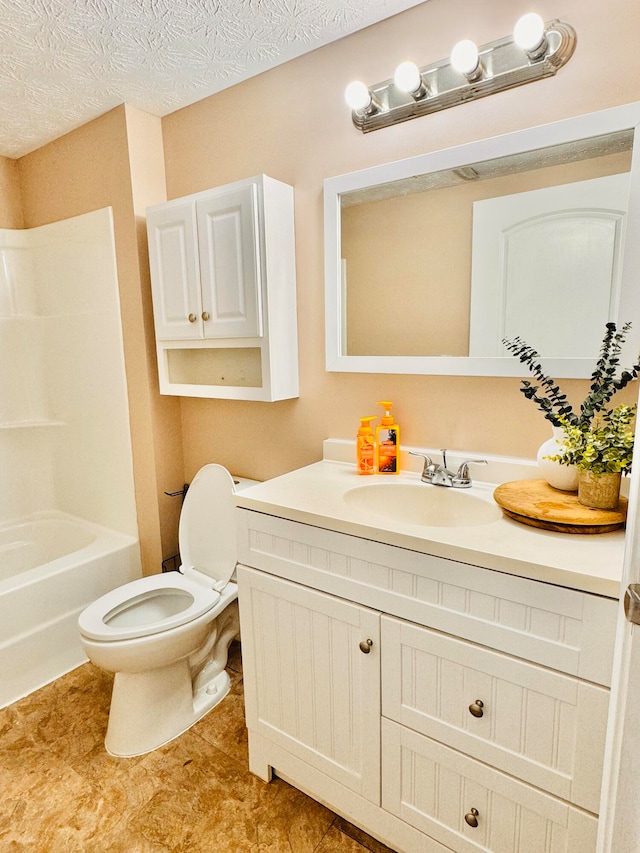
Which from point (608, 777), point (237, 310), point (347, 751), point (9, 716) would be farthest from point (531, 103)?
point (9, 716)

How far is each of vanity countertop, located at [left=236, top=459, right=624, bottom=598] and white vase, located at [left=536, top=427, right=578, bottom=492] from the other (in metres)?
0.17

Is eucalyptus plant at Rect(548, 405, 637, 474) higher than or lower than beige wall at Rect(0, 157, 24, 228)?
lower

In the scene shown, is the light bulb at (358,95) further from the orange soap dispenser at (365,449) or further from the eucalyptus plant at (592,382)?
the orange soap dispenser at (365,449)

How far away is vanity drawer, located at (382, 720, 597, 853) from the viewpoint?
1.00 m

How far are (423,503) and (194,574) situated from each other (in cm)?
100

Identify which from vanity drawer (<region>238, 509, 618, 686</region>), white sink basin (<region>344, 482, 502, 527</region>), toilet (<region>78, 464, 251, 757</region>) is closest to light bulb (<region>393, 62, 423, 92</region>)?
white sink basin (<region>344, 482, 502, 527</region>)

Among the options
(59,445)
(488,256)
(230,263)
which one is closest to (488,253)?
(488,256)

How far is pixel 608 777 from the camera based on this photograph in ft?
2.57

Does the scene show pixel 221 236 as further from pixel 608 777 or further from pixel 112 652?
pixel 608 777

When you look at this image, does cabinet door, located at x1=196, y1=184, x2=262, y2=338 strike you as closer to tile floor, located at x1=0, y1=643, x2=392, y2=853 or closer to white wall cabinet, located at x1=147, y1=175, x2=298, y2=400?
white wall cabinet, located at x1=147, y1=175, x2=298, y2=400

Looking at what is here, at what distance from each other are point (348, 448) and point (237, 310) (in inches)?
24.9

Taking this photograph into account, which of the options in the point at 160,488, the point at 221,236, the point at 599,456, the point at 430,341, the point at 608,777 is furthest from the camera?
the point at 160,488

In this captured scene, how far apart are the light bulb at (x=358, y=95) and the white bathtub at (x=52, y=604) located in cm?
199

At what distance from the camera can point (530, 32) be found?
1.20 m
